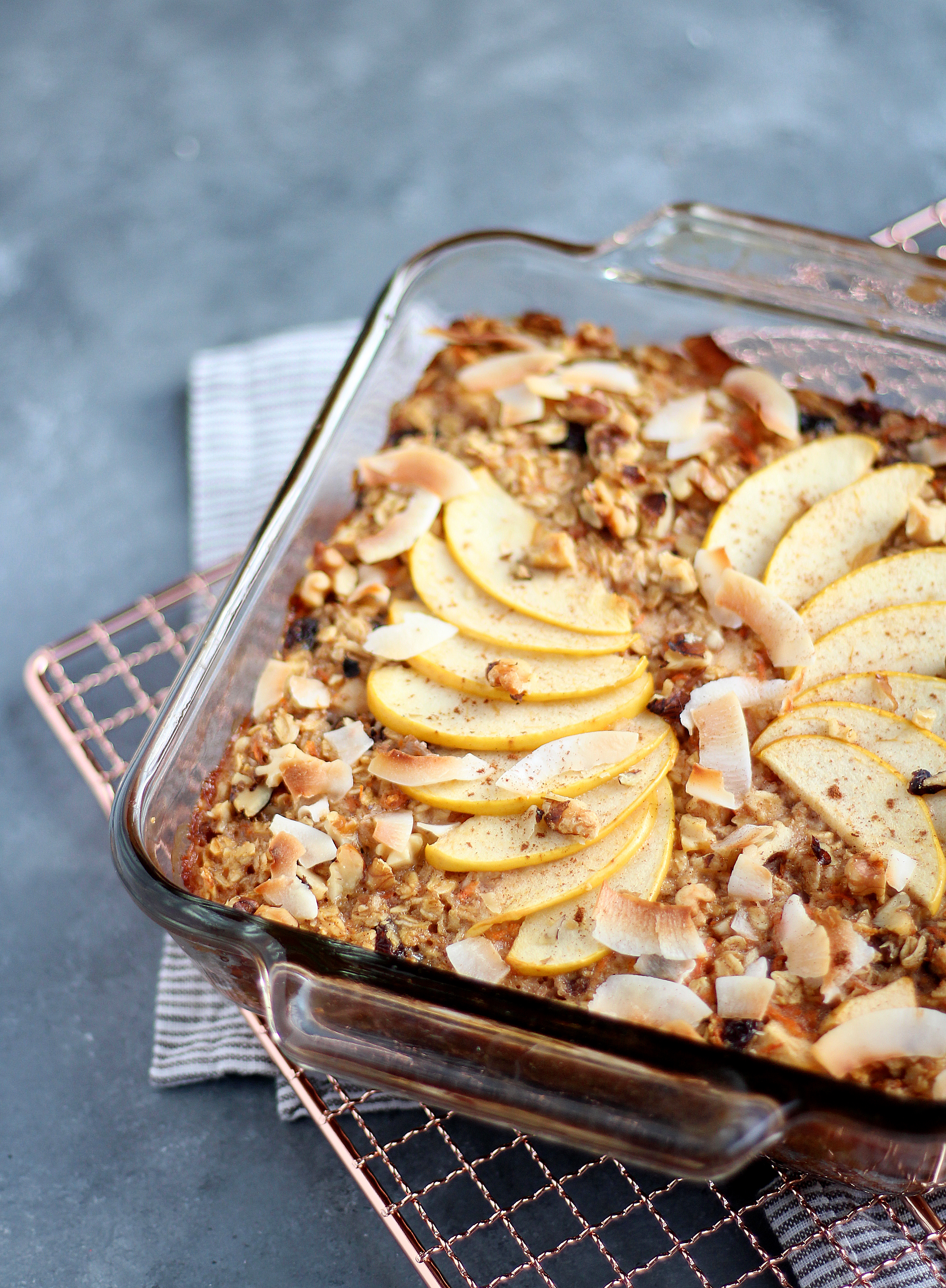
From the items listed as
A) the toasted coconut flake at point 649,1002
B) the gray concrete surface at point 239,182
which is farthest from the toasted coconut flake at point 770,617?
the gray concrete surface at point 239,182

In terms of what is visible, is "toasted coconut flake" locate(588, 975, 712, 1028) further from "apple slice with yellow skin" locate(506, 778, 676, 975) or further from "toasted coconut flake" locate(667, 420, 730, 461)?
"toasted coconut flake" locate(667, 420, 730, 461)

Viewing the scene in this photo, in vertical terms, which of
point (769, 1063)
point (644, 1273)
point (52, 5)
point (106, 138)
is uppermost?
point (52, 5)

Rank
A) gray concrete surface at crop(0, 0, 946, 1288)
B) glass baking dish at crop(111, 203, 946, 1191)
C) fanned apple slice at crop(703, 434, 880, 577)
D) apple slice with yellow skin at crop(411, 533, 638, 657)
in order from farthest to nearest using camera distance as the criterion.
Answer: gray concrete surface at crop(0, 0, 946, 1288)
fanned apple slice at crop(703, 434, 880, 577)
apple slice with yellow skin at crop(411, 533, 638, 657)
glass baking dish at crop(111, 203, 946, 1191)

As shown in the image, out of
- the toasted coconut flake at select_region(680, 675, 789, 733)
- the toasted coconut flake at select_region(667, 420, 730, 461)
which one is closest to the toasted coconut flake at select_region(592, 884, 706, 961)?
the toasted coconut flake at select_region(680, 675, 789, 733)

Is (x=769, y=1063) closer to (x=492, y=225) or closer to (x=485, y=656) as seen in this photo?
(x=485, y=656)

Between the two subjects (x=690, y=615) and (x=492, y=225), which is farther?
(x=492, y=225)

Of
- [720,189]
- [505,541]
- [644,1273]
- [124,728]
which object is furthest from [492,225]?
[644,1273]

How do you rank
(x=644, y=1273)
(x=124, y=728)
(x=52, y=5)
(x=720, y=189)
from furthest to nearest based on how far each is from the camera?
(x=52, y=5), (x=720, y=189), (x=124, y=728), (x=644, y=1273)
